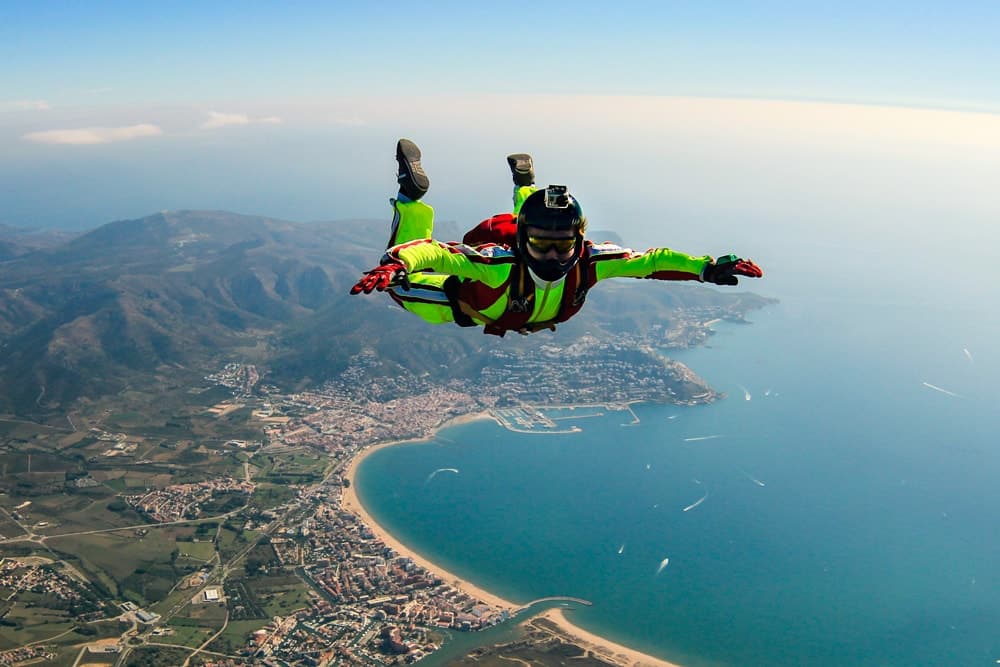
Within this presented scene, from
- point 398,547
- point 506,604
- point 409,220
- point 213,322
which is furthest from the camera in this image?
point 213,322

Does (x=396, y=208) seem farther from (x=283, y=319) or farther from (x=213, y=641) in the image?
(x=283, y=319)

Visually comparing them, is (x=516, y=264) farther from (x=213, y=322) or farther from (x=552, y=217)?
(x=213, y=322)

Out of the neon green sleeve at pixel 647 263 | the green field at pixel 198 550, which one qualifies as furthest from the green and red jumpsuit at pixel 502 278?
the green field at pixel 198 550

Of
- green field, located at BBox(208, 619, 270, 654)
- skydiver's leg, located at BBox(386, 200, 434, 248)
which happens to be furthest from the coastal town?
skydiver's leg, located at BBox(386, 200, 434, 248)

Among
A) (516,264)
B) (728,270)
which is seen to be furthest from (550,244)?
(728,270)

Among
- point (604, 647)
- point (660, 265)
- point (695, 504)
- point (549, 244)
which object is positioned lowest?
point (695, 504)

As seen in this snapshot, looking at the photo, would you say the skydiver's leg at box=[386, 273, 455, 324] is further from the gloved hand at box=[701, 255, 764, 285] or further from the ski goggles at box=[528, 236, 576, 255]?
the gloved hand at box=[701, 255, 764, 285]

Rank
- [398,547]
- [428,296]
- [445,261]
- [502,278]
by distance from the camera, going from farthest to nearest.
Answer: [398,547] → [428,296] → [502,278] → [445,261]
